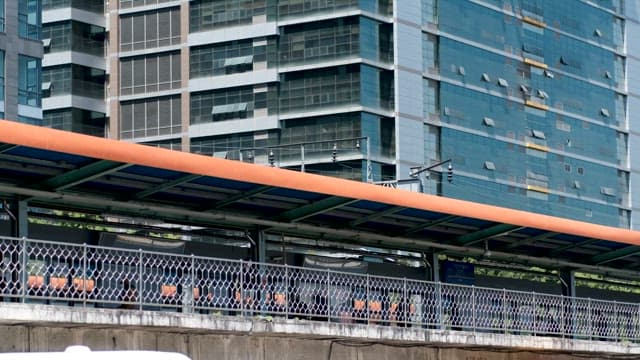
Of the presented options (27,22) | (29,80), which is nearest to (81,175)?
(29,80)

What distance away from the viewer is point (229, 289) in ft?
82.6

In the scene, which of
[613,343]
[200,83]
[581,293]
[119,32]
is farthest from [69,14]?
[613,343]

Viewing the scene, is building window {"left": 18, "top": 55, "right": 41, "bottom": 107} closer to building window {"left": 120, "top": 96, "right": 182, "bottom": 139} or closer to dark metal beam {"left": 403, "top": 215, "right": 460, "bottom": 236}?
building window {"left": 120, "top": 96, "right": 182, "bottom": 139}

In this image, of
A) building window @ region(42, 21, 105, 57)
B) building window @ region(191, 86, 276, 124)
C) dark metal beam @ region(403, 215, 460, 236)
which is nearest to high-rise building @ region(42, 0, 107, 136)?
building window @ region(42, 21, 105, 57)

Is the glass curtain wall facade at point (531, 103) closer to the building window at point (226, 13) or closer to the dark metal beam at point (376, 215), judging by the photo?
the building window at point (226, 13)

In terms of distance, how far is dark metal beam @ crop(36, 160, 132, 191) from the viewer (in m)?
23.3

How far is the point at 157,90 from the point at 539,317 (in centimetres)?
6204

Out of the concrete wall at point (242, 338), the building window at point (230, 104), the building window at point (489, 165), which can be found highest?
the building window at point (230, 104)

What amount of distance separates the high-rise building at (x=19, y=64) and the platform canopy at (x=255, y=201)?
3985 centimetres

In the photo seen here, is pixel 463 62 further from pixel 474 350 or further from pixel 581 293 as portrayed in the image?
pixel 474 350

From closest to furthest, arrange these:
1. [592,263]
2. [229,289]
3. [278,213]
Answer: [229,289]
[278,213]
[592,263]

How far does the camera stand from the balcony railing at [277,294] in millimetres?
21969

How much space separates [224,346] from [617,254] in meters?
15.3

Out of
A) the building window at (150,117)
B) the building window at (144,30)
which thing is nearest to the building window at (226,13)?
the building window at (144,30)
